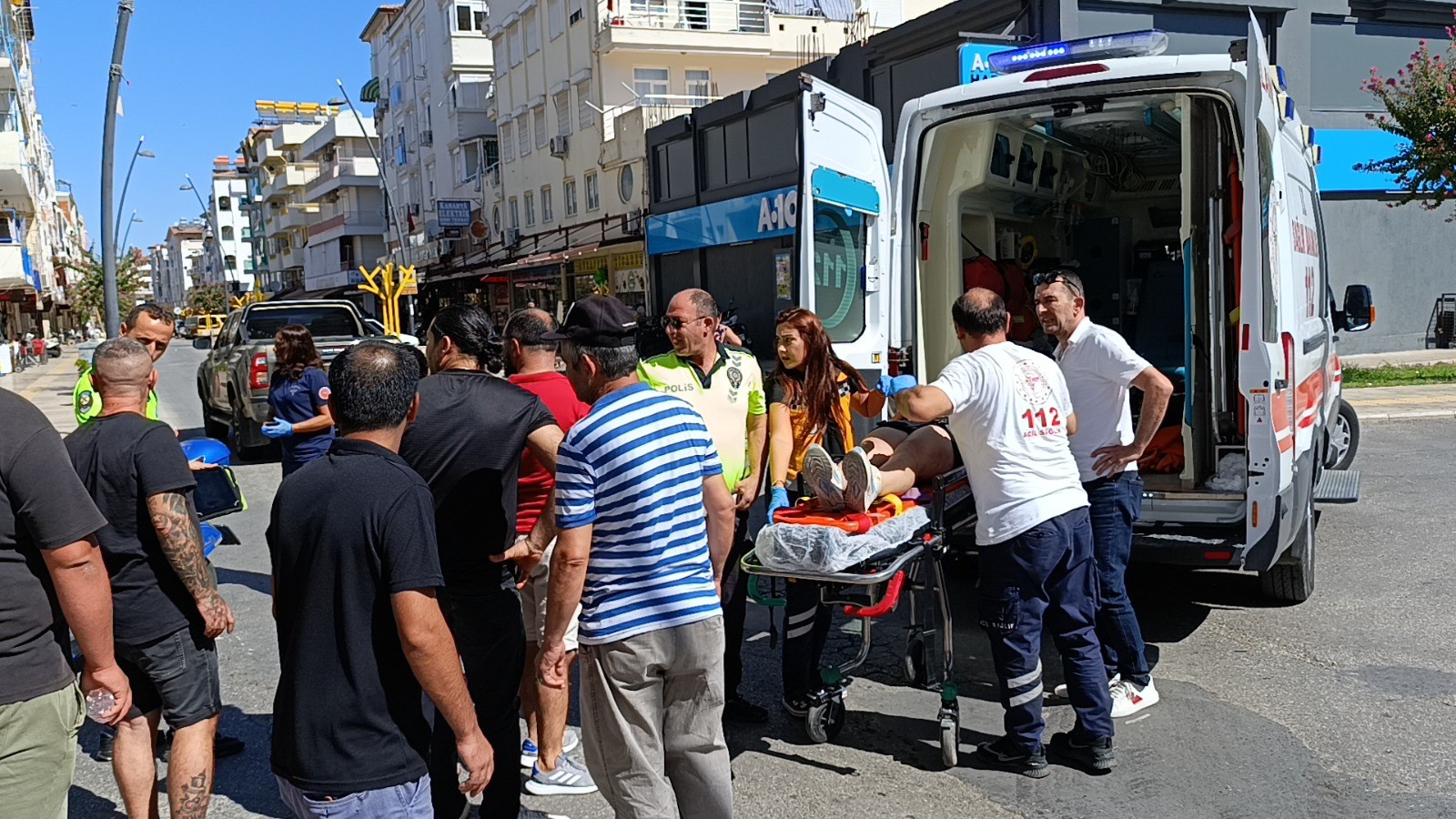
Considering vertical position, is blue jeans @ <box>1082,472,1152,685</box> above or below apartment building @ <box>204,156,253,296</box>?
below

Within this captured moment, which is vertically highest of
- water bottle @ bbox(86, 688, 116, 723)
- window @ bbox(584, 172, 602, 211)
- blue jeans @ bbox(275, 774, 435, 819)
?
window @ bbox(584, 172, 602, 211)

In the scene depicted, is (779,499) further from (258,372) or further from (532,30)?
(532,30)

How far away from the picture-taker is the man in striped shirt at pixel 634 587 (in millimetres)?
2986

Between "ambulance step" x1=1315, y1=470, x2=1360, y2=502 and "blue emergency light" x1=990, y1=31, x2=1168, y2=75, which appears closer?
"blue emergency light" x1=990, y1=31, x2=1168, y2=75

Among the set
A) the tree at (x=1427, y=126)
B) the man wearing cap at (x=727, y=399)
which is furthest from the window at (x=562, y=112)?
the man wearing cap at (x=727, y=399)

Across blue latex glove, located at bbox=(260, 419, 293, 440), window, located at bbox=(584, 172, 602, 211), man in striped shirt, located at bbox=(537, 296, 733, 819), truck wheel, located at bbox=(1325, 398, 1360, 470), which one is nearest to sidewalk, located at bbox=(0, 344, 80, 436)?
blue latex glove, located at bbox=(260, 419, 293, 440)

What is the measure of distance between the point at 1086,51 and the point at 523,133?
38.1 meters

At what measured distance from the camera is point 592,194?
115 ft

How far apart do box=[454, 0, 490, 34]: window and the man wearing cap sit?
47.7 metres

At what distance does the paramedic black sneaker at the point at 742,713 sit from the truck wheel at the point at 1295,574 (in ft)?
9.89

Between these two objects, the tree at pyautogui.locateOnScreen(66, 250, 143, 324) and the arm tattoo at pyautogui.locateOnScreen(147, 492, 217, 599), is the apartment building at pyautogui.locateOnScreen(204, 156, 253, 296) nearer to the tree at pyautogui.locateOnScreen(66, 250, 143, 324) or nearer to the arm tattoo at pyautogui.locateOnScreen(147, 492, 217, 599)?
the tree at pyautogui.locateOnScreen(66, 250, 143, 324)

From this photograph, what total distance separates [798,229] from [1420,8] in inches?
799

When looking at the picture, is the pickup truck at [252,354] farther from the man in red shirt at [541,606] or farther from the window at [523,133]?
the window at [523,133]

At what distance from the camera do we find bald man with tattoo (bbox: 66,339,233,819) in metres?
3.34
